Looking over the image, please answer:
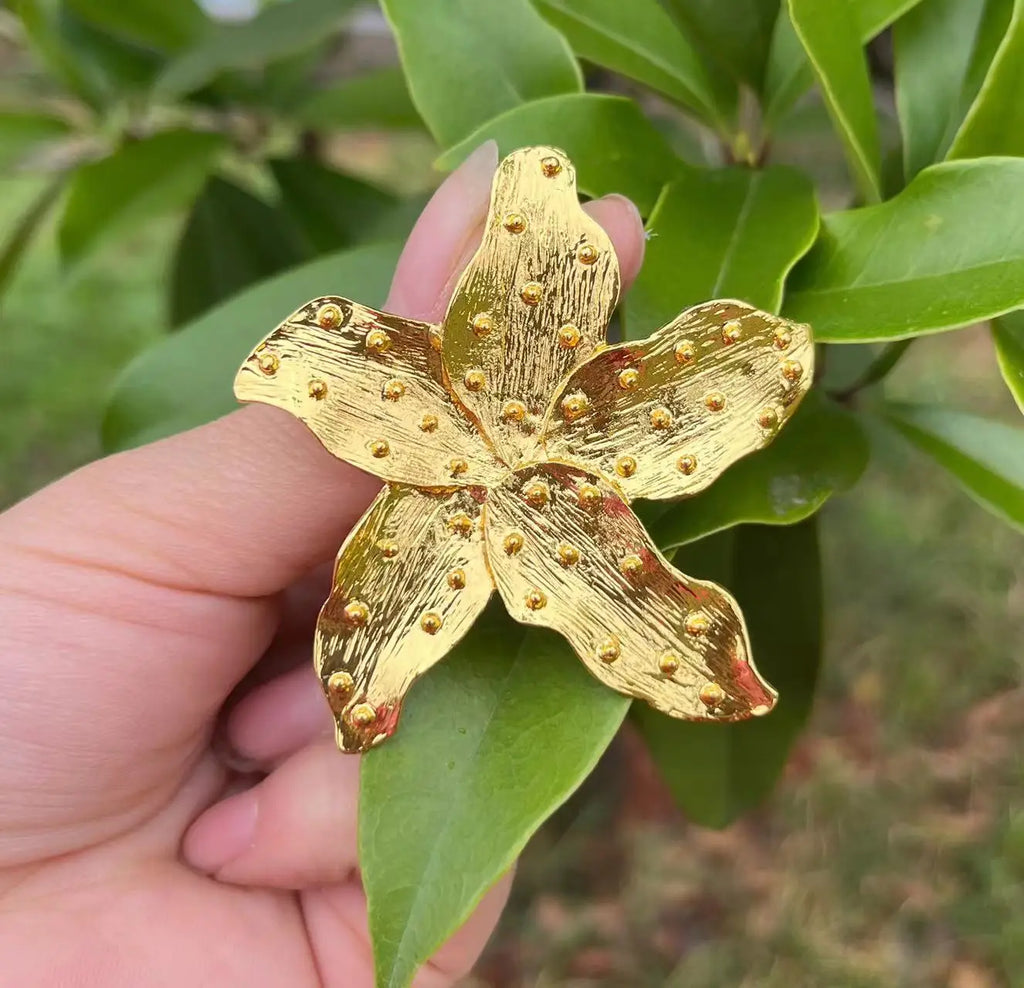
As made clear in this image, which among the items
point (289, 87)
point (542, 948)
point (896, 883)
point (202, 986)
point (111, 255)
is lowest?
point (896, 883)

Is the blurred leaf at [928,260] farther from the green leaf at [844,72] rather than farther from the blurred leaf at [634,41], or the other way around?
the blurred leaf at [634,41]

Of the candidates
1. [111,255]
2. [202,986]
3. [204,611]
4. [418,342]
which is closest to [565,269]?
[418,342]

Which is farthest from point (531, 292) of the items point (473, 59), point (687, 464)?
point (473, 59)

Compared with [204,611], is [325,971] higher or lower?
lower

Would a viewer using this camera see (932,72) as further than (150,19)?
No

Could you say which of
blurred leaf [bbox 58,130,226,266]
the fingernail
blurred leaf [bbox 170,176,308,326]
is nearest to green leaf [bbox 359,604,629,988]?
the fingernail

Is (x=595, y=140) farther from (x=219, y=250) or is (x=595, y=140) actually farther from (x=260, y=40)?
(x=219, y=250)

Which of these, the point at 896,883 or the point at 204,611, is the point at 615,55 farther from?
the point at 896,883
